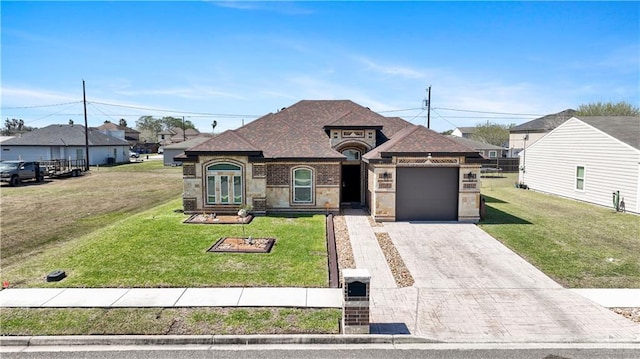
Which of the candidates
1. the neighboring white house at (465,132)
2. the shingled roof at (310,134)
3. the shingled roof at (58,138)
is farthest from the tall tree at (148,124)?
the shingled roof at (310,134)

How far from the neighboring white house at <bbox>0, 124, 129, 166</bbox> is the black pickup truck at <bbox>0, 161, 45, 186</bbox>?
15.7 metres

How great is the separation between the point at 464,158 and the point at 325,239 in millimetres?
7778

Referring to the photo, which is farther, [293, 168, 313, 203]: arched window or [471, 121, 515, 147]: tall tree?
[471, 121, 515, 147]: tall tree

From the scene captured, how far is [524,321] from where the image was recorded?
870 centimetres

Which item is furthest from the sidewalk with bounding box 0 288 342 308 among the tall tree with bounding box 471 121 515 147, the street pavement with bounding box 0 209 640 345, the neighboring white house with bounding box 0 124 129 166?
the tall tree with bounding box 471 121 515 147

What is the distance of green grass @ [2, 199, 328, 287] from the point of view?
10.7 meters

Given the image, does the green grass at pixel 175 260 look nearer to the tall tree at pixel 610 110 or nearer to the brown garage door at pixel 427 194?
the brown garage door at pixel 427 194

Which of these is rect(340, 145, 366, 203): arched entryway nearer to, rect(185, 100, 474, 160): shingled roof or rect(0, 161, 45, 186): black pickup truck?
rect(185, 100, 474, 160): shingled roof

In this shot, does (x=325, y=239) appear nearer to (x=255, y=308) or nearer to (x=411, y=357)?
(x=255, y=308)

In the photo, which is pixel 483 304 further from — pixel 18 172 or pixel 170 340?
pixel 18 172

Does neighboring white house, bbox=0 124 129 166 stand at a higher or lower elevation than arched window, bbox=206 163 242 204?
higher

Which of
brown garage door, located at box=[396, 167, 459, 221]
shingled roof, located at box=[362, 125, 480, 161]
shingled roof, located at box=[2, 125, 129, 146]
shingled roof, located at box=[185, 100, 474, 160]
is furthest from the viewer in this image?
shingled roof, located at box=[2, 125, 129, 146]

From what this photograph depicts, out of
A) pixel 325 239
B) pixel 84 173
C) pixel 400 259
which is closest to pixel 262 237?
pixel 325 239

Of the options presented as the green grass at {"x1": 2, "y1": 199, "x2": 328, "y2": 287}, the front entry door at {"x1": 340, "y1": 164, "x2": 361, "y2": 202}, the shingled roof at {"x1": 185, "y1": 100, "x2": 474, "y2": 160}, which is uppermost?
the shingled roof at {"x1": 185, "y1": 100, "x2": 474, "y2": 160}
